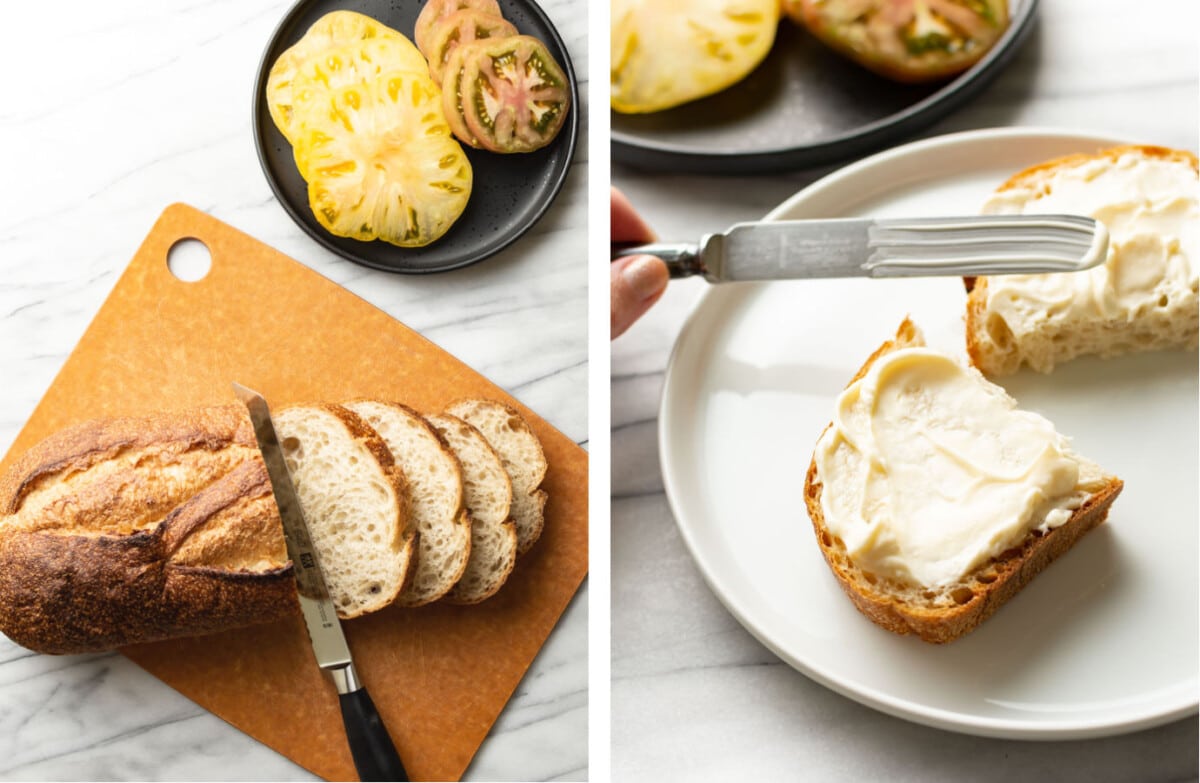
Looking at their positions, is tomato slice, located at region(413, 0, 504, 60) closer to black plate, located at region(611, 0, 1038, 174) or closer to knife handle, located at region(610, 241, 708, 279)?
black plate, located at region(611, 0, 1038, 174)

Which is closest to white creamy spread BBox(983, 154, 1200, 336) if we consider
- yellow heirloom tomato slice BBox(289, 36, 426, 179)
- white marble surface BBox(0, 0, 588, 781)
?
white marble surface BBox(0, 0, 588, 781)

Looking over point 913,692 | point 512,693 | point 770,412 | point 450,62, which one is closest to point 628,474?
point 770,412

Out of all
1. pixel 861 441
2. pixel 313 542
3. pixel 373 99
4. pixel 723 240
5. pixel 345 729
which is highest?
pixel 373 99

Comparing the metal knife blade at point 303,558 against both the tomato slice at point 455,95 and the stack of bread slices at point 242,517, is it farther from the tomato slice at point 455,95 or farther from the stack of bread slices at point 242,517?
the tomato slice at point 455,95

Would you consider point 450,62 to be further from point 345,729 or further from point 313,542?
point 345,729

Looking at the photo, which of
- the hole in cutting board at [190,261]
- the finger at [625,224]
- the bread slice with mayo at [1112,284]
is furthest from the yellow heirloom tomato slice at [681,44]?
the hole in cutting board at [190,261]

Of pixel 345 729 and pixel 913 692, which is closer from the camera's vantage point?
pixel 913 692
